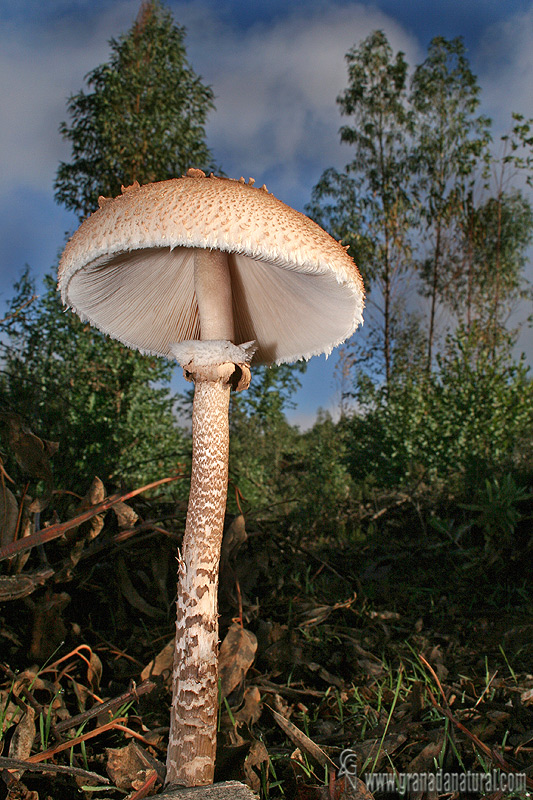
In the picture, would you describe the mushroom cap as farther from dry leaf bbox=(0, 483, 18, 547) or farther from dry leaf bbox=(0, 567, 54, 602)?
dry leaf bbox=(0, 567, 54, 602)

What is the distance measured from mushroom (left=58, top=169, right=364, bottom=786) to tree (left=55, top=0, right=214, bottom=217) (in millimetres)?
8845

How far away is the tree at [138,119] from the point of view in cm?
1023

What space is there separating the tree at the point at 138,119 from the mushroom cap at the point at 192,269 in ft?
28.8

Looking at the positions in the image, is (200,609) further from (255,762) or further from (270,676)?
(270,676)

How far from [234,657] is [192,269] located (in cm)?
143

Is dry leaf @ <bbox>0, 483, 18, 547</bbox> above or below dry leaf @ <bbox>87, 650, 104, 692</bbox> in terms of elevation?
above

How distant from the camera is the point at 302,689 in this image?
1.84 metres

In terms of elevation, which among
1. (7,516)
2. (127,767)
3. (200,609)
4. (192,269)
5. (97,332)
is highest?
(97,332)

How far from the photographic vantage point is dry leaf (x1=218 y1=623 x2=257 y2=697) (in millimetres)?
1671

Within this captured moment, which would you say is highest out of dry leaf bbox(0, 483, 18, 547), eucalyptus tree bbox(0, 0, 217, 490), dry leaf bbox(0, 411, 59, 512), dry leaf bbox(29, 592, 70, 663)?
eucalyptus tree bbox(0, 0, 217, 490)

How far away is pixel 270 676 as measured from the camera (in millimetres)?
1846

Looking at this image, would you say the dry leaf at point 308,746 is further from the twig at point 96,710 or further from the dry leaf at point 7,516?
the dry leaf at point 7,516

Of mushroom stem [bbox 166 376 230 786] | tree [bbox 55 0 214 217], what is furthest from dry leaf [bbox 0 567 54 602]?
tree [bbox 55 0 214 217]

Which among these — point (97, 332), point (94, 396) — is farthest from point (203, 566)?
point (97, 332)
